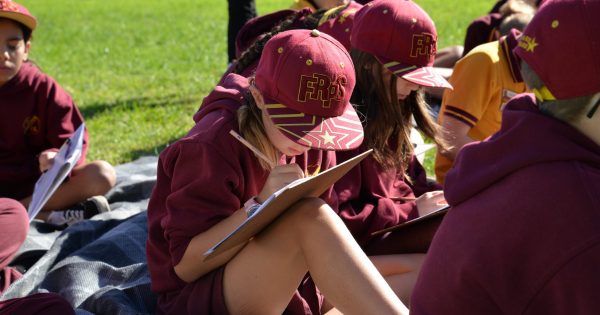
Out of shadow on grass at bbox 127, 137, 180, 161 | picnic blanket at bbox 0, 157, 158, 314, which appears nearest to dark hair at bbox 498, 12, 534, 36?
picnic blanket at bbox 0, 157, 158, 314

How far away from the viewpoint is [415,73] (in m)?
2.99

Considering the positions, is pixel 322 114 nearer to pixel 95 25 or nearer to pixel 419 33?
pixel 419 33

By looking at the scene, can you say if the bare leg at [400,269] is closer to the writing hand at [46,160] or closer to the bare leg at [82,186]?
the writing hand at [46,160]

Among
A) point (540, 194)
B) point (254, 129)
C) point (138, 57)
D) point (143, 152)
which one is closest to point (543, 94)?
point (540, 194)

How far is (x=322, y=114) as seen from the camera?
2.37 meters

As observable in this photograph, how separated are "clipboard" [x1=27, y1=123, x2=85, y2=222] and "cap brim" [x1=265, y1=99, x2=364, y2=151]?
1425mm

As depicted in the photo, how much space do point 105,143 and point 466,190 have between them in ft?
15.8

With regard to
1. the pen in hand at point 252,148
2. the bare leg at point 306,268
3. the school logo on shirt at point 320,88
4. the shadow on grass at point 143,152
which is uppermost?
the school logo on shirt at point 320,88

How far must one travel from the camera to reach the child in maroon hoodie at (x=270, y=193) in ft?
7.56

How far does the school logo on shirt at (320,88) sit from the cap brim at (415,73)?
0.65m

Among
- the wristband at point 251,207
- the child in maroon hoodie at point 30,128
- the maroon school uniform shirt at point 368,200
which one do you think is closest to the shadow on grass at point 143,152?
the child in maroon hoodie at point 30,128

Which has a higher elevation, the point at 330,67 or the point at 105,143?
the point at 330,67

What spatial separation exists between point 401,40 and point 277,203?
3.59ft

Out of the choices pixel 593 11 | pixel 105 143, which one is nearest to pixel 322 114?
pixel 593 11
